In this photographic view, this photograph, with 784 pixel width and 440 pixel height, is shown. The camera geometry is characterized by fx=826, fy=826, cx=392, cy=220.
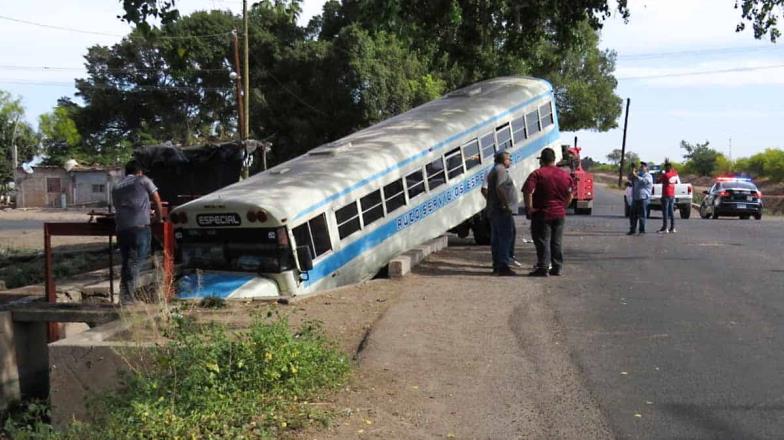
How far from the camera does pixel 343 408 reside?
6.09m

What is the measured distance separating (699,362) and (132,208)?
6.90m

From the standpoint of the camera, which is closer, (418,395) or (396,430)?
(396,430)

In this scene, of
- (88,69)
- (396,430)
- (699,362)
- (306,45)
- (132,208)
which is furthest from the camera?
(88,69)

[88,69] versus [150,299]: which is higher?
[88,69]

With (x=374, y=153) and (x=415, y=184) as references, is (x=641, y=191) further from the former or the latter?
(x=374, y=153)

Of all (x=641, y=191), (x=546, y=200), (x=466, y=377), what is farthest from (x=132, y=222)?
(x=641, y=191)

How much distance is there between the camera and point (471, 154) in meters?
16.9

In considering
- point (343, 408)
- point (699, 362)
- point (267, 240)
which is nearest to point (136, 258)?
point (267, 240)

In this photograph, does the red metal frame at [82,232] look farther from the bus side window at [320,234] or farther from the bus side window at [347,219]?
the bus side window at [347,219]

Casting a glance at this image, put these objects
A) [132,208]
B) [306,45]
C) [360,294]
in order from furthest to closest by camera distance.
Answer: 1. [306,45]
2. [360,294]
3. [132,208]

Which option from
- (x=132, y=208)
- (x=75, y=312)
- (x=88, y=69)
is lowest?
(x=75, y=312)

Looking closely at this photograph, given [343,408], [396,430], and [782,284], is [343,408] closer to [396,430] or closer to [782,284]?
[396,430]

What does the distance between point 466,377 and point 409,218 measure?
27.1ft

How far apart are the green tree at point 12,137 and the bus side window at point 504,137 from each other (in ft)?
177
